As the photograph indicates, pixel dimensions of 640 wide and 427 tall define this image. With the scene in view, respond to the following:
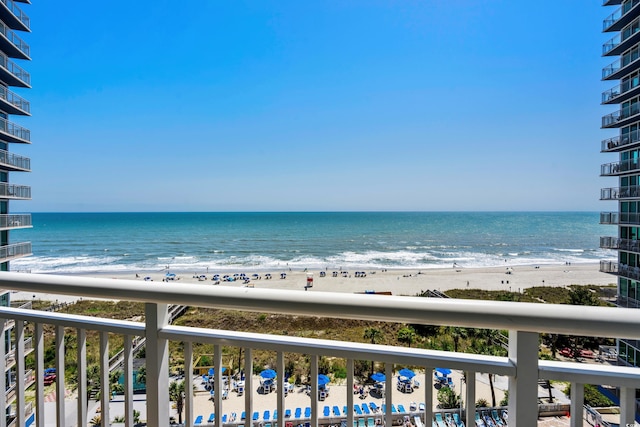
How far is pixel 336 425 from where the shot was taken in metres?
1.48

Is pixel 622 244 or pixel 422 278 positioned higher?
pixel 622 244

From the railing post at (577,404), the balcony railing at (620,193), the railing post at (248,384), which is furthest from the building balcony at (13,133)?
the balcony railing at (620,193)

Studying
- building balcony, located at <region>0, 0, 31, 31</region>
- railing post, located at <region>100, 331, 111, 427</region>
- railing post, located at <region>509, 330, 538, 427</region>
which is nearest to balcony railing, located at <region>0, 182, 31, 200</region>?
building balcony, located at <region>0, 0, 31, 31</region>

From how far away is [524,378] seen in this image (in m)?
0.61

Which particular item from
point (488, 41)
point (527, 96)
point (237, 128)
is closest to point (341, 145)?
point (237, 128)

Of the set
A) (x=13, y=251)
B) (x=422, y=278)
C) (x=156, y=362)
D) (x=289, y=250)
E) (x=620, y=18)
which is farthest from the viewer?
(x=289, y=250)

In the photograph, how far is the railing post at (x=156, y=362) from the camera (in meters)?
0.83

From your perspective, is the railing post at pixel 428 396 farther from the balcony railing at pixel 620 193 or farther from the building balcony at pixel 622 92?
the building balcony at pixel 622 92

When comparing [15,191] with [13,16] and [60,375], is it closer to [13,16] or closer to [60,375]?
[13,16]

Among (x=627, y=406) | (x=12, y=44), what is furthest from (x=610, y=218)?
(x=12, y=44)

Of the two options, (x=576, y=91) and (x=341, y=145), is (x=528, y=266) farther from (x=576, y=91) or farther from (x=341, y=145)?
(x=341, y=145)

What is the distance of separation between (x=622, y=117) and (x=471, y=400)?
12782 millimetres

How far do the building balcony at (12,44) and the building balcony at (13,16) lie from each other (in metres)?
0.27

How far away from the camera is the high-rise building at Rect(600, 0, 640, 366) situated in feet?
28.0
